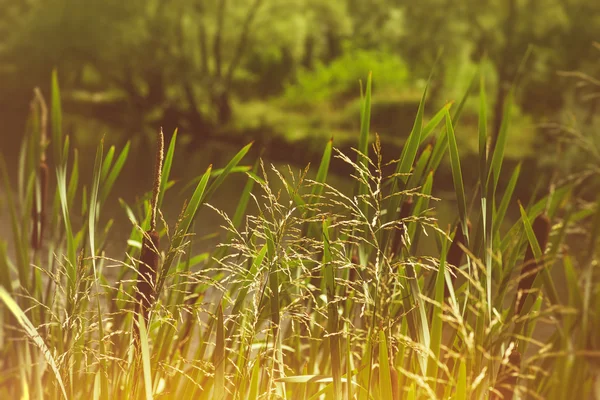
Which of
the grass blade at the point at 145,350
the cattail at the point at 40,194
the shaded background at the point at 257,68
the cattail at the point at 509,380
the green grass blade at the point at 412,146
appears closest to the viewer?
the grass blade at the point at 145,350

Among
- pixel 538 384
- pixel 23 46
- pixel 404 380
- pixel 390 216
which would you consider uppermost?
pixel 390 216

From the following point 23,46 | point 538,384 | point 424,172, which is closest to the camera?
point 538,384

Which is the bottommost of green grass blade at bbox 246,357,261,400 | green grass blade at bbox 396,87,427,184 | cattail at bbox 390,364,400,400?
green grass blade at bbox 246,357,261,400

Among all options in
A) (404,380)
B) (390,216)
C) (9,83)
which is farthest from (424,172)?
(9,83)

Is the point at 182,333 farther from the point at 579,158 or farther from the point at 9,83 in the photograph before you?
the point at 9,83

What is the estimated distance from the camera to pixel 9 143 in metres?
14.1

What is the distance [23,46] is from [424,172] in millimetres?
16683

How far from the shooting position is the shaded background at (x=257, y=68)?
15.6 m

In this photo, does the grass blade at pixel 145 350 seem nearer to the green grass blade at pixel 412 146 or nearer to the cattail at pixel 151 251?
the cattail at pixel 151 251

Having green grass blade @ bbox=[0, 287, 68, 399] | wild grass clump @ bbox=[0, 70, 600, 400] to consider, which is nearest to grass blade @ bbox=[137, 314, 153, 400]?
wild grass clump @ bbox=[0, 70, 600, 400]

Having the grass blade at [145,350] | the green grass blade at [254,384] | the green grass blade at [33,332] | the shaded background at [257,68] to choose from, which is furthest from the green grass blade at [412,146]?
the shaded background at [257,68]

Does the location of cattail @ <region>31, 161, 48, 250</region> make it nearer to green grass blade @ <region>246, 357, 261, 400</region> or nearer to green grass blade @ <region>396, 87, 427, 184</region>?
green grass blade @ <region>246, 357, 261, 400</region>

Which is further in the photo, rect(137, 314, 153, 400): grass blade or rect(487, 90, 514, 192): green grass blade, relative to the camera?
rect(487, 90, 514, 192): green grass blade

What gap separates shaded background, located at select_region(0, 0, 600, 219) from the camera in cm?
1555
